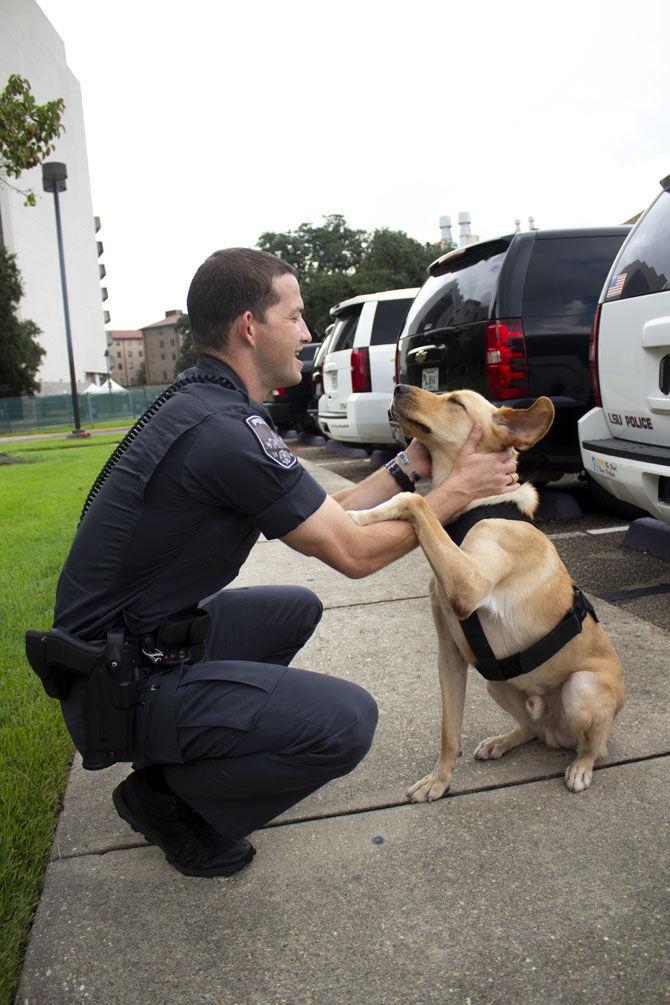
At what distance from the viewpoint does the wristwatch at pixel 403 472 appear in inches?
118

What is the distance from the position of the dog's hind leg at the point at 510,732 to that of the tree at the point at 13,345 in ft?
153

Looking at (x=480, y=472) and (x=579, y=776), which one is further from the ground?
(x=480, y=472)

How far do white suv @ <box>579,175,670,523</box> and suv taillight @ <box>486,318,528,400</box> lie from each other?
1083 millimetres

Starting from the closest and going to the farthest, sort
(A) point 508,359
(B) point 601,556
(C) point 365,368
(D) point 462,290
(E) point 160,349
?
(B) point 601,556 < (A) point 508,359 < (D) point 462,290 < (C) point 365,368 < (E) point 160,349

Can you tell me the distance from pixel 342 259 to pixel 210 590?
76.6 meters

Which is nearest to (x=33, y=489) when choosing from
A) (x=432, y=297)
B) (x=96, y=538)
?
(x=432, y=297)

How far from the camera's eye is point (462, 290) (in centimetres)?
616

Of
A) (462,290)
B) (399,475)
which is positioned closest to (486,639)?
(399,475)

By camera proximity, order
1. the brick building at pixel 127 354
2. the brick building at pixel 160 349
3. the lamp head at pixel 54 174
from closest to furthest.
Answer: the lamp head at pixel 54 174 → the brick building at pixel 160 349 → the brick building at pixel 127 354

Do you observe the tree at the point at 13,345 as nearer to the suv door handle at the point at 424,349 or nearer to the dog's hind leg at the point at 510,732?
the suv door handle at the point at 424,349

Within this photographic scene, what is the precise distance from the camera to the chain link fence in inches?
1526

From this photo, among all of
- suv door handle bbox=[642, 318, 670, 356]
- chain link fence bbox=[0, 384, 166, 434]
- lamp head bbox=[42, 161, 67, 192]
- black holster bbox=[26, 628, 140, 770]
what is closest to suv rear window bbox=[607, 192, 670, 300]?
suv door handle bbox=[642, 318, 670, 356]

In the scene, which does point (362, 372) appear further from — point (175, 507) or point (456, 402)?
point (175, 507)

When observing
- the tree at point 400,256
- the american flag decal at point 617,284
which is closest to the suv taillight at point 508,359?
the american flag decal at point 617,284
